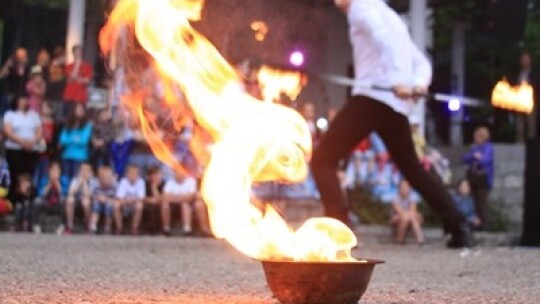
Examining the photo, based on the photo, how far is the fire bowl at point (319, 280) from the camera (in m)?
4.33

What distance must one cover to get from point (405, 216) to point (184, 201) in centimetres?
276

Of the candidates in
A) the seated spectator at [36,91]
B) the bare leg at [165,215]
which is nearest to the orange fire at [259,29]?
the bare leg at [165,215]

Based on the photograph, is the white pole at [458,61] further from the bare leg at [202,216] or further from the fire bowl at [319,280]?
the fire bowl at [319,280]

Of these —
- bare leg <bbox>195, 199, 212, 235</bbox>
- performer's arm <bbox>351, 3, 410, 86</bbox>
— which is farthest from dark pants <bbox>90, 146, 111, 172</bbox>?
performer's arm <bbox>351, 3, 410, 86</bbox>

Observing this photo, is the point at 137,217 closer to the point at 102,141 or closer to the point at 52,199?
the point at 52,199

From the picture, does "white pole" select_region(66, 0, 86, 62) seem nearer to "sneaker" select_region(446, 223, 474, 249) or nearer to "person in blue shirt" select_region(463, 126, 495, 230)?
"person in blue shirt" select_region(463, 126, 495, 230)

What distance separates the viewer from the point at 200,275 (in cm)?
642

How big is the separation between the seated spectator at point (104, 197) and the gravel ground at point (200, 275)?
279cm

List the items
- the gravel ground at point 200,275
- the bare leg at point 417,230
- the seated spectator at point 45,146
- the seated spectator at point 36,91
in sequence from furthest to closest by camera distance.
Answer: the seated spectator at point 36,91, the seated spectator at point 45,146, the bare leg at point 417,230, the gravel ground at point 200,275

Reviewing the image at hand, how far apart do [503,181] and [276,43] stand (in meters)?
5.40

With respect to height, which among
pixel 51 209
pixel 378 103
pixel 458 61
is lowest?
pixel 51 209

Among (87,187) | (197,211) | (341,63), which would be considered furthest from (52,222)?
(341,63)

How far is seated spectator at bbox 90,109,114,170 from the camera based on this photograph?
43.0 feet

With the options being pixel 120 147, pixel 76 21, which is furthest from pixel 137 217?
pixel 76 21
